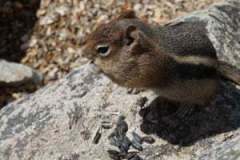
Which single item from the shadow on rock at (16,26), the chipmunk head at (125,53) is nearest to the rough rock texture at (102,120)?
the chipmunk head at (125,53)

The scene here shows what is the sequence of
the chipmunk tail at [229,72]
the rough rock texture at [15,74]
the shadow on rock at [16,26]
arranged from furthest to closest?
the shadow on rock at [16,26] < the rough rock texture at [15,74] < the chipmunk tail at [229,72]

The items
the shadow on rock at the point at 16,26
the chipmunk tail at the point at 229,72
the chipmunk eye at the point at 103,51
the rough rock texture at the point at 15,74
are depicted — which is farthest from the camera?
the shadow on rock at the point at 16,26

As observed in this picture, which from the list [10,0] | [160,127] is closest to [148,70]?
[160,127]

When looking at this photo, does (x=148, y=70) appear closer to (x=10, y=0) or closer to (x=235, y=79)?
(x=235, y=79)

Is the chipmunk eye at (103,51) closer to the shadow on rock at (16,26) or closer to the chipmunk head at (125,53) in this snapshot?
the chipmunk head at (125,53)

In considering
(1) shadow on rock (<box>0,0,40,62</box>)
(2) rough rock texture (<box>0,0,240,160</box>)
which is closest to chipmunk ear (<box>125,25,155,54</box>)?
(2) rough rock texture (<box>0,0,240,160</box>)

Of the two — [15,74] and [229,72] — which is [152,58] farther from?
[15,74]

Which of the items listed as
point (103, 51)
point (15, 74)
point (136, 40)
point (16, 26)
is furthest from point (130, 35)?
point (16, 26)
